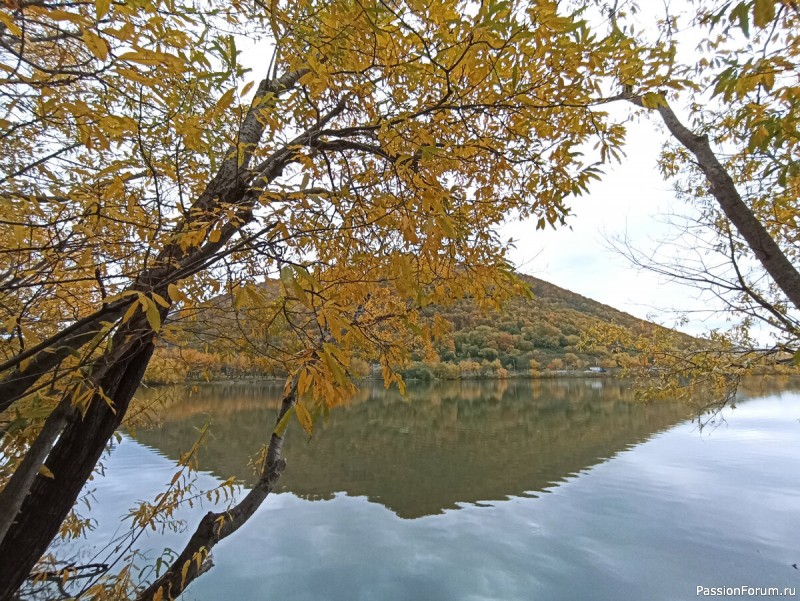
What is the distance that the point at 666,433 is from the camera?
19.2 meters

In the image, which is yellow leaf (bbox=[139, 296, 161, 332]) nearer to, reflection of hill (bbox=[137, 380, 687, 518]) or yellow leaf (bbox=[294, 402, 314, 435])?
yellow leaf (bbox=[294, 402, 314, 435])

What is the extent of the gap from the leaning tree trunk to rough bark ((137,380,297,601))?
0.80 meters

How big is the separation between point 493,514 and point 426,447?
7232 mm

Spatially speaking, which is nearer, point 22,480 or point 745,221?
point 22,480

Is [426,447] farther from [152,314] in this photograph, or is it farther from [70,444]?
Result: [152,314]

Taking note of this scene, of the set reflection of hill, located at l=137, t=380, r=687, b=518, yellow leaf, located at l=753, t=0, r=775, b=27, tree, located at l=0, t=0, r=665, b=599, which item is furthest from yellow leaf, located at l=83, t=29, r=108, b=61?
reflection of hill, located at l=137, t=380, r=687, b=518

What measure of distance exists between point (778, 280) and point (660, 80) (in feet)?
6.58

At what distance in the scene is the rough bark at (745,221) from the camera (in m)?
2.53

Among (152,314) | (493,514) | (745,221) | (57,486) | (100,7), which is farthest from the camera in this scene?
(493,514)

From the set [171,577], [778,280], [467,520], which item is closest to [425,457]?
[467,520]

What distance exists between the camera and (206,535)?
3006 millimetres

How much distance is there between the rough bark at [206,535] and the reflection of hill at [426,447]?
2.20m

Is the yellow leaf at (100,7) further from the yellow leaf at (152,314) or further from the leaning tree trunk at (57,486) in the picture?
the leaning tree trunk at (57,486)

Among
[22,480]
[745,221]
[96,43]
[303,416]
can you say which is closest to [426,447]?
[745,221]
